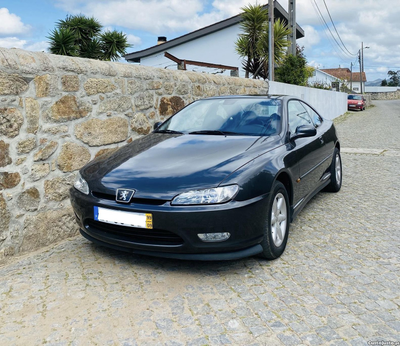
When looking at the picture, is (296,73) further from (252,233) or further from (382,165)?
(252,233)

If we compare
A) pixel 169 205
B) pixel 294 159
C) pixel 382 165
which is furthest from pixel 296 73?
pixel 169 205

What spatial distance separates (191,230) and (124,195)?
589 mm

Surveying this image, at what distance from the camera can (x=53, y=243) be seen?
4.14 m

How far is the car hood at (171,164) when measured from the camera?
3061mm

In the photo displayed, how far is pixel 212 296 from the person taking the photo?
9.64 ft

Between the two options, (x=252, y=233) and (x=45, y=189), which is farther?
(x=45, y=189)

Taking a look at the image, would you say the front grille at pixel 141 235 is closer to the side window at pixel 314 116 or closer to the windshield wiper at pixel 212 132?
the windshield wiper at pixel 212 132

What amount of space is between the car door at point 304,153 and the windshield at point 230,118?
0.23 metres

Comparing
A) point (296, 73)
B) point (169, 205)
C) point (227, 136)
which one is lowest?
point (169, 205)

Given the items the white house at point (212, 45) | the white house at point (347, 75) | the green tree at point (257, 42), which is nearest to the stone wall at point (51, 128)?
the green tree at point (257, 42)

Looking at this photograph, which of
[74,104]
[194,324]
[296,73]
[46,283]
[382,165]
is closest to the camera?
[194,324]

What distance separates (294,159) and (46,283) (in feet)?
7.98

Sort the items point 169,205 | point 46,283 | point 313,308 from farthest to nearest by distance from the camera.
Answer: point 46,283 → point 169,205 → point 313,308

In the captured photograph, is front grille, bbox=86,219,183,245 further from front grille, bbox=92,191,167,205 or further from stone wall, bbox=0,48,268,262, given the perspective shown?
stone wall, bbox=0,48,268,262
